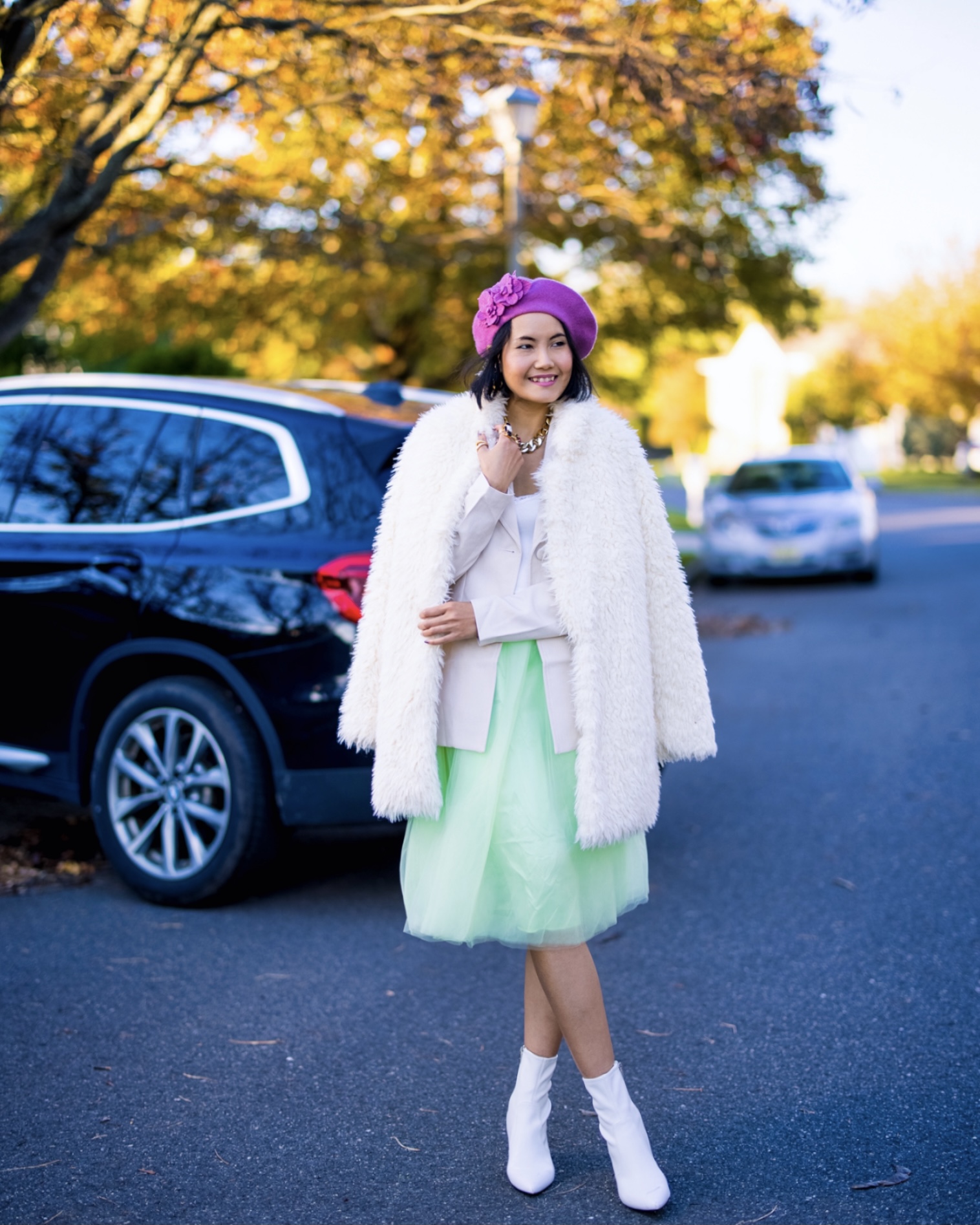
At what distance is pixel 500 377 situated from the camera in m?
3.03

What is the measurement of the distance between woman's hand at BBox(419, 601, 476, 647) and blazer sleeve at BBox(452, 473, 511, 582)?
8cm

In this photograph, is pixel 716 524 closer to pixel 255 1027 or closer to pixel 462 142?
pixel 462 142

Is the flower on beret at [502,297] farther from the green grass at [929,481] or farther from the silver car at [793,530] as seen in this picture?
the green grass at [929,481]

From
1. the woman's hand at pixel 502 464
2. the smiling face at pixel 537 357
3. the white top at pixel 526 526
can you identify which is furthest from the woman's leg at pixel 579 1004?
the smiling face at pixel 537 357

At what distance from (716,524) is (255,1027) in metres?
13.3

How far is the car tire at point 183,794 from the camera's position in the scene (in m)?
4.70

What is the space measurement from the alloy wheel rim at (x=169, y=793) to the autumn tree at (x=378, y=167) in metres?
2.78

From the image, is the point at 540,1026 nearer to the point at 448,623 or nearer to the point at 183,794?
the point at 448,623

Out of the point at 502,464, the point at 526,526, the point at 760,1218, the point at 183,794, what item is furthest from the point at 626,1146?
the point at 183,794

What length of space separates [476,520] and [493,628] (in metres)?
0.24

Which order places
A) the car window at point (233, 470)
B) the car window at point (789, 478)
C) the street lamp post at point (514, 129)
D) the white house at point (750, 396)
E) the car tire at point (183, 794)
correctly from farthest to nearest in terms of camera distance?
1. the white house at point (750, 396)
2. the car window at point (789, 478)
3. the street lamp post at point (514, 129)
4. the car window at point (233, 470)
5. the car tire at point (183, 794)

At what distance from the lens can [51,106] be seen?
777cm

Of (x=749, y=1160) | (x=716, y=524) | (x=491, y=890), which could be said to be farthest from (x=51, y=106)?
(x=716, y=524)

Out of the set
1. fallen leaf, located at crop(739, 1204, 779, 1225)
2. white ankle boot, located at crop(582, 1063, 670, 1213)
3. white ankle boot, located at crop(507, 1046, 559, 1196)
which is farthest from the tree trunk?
fallen leaf, located at crop(739, 1204, 779, 1225)
